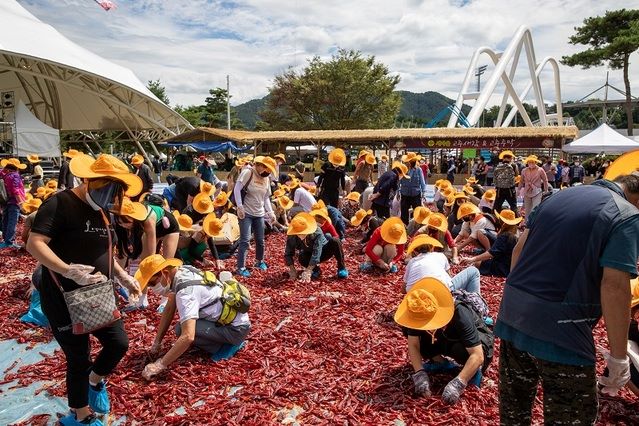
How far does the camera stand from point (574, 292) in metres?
2.25

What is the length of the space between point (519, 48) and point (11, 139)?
174ft

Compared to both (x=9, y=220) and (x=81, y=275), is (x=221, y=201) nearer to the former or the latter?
(x=9, y=220)

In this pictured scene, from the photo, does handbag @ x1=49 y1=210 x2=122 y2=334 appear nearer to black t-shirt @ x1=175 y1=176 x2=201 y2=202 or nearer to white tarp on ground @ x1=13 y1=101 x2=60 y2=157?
black t-shirt @ x1=175 y1=176 x2=201 y2=202

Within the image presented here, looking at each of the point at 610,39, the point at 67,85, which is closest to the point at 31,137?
the point at 67,85

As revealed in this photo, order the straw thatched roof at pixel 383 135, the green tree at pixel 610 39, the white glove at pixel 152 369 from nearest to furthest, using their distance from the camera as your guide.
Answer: the white glove at pixel 152 369 < the straw thatched roof at pixel 383 135 < the green tree at pixel 610 39

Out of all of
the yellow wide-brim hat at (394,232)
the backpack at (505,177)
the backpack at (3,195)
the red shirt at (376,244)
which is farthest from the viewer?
the backpack at (505,177)

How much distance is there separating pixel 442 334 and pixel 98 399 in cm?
281

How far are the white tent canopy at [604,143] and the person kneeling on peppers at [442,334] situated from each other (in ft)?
67.2

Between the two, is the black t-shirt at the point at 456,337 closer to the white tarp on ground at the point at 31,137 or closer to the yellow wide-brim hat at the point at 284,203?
the yellow wide-brim hat at the point at 284,203

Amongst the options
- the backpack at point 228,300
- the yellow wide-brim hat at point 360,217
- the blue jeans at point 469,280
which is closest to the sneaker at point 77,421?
the backpack at point 228,300

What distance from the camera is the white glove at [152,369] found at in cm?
404

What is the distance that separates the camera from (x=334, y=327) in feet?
17.5

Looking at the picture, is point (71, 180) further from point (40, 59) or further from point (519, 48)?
point (519, 48)

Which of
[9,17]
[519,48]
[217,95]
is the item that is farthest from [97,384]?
[217,95]
